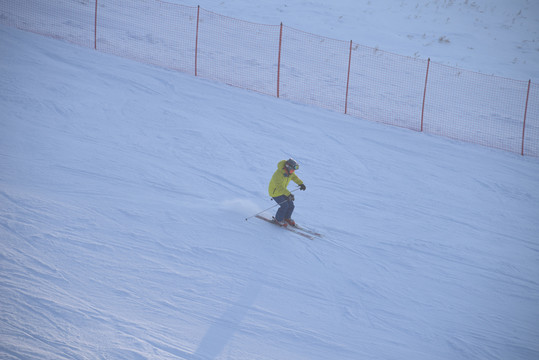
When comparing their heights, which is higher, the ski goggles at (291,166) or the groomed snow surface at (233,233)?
the ski goggles at (291,166)

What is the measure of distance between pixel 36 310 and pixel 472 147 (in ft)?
39.9

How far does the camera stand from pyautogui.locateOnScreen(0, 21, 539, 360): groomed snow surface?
5.23 meters

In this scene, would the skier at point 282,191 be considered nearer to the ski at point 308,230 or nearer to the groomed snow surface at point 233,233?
the ski at point 308,230

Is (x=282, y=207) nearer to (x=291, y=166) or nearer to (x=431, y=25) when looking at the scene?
(x=291, y=166)

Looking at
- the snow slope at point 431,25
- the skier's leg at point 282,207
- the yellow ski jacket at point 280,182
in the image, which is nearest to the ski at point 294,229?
the skier's leg at point 282,207

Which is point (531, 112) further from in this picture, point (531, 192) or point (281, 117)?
point (281, 117)

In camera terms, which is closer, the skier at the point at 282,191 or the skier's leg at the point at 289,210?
the skier at the point at 282,191

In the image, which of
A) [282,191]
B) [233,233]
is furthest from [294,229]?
[233,233]

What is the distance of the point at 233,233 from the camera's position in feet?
24.1

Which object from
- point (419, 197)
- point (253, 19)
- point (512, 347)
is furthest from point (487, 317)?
point (253, 19)

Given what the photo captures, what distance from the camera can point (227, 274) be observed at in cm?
629

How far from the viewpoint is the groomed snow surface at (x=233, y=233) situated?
5234mm

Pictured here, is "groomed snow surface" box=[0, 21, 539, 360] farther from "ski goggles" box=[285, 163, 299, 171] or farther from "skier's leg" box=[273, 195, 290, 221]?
"ski goggles" box=[285, 163, 299, 171]

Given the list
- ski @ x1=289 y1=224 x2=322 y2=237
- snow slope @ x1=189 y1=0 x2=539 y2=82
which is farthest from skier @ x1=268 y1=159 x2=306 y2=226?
snow slope @ x1=189 y1=0 x2=539 y2=82
